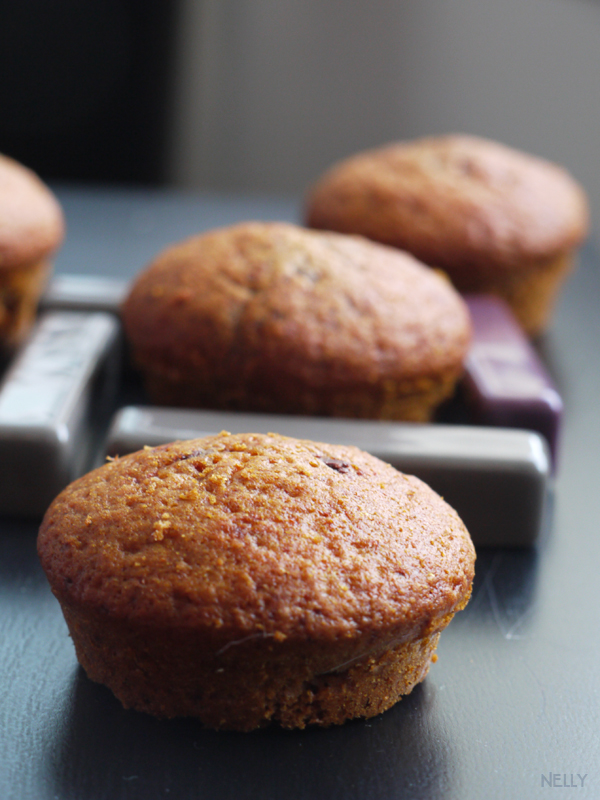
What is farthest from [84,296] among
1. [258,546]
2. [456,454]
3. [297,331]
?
[258,546]

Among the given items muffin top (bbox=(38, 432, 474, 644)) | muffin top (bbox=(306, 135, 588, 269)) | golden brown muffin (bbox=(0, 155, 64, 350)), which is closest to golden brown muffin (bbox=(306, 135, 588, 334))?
muffin top (bbox=(306, 135, 588, 269))

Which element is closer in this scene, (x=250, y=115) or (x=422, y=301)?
(x=422, y=301)

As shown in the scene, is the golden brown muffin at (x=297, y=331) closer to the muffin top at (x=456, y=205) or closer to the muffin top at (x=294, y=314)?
the muffin top at (x=294, y=314)

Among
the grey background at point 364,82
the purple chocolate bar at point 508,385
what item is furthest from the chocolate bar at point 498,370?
the grey background at point 364,82

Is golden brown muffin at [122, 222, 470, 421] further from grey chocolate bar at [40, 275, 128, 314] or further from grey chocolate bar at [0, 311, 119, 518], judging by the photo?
grey chocolate bar at [40, 275, 128, 314]

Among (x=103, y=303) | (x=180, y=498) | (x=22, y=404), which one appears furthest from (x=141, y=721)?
(x=103, y=303)

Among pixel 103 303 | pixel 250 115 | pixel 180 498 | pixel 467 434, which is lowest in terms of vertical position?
pixel 250 115

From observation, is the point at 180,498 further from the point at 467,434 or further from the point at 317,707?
the point at 467,434
